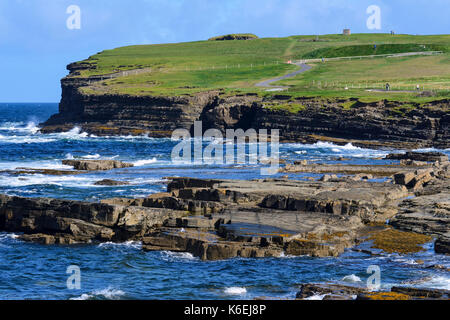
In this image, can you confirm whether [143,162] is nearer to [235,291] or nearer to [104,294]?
[104,294]

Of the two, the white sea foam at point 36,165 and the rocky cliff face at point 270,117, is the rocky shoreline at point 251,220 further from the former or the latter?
the rocky cliff face at point 270,117

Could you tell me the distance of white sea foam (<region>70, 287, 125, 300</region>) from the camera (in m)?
25.7

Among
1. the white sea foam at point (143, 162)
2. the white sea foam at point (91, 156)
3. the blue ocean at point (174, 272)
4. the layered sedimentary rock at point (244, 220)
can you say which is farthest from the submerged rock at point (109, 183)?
the white sea foam at point (91, 156)

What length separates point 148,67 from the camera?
17788cm

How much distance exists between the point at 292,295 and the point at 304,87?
109997mm

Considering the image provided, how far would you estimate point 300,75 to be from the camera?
15512 cm

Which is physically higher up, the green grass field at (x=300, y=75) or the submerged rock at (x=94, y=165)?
the green grass field at (x=300, y=75)

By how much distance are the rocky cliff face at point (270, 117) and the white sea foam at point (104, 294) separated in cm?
6993

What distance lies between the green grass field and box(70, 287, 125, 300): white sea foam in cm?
8660

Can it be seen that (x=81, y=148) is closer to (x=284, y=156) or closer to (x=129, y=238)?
(x=284, y=156)

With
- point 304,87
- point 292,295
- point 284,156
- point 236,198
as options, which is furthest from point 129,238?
point 304,87

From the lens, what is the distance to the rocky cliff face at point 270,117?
94.8m

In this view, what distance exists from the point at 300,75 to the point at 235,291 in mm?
132456

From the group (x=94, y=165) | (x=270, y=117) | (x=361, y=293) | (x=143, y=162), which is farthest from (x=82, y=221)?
(x=270, y=117)
